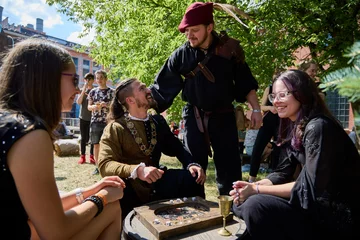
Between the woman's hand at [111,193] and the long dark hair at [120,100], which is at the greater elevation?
the long dark hair at [120,100]

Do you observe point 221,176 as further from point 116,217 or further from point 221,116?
point 116,217

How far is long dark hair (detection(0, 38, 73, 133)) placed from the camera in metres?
1.32

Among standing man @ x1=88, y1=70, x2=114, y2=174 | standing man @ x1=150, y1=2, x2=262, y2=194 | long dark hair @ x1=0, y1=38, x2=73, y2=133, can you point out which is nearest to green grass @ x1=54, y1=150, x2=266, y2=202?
standing man @ x1=88, y1=70, x2=114, y2=174

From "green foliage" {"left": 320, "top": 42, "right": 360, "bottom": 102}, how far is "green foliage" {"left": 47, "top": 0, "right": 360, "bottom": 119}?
16.7 ft

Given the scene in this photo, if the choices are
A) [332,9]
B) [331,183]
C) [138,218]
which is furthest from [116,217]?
[332,9]

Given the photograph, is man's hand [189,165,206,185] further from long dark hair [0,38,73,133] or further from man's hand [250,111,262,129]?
long dark hair [0,38,73,133]

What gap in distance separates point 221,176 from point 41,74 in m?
2.00

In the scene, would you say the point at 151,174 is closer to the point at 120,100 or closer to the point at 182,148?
the point at 182,148

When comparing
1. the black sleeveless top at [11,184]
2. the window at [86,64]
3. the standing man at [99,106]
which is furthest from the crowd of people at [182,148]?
the window at [86,64]

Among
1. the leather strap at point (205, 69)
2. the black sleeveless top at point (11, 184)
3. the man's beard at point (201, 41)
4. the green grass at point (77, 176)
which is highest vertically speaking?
the man's beard at point (201, 41)

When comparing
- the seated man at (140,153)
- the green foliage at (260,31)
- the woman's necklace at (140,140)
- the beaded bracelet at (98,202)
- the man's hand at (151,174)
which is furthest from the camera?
Answer: the green foliage at (260,31)

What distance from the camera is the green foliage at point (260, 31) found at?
593cm

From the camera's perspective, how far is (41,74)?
1350 millimetres

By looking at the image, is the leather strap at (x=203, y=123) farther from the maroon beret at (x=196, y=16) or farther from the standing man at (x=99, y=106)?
the standing man at (x=99, y=106)
